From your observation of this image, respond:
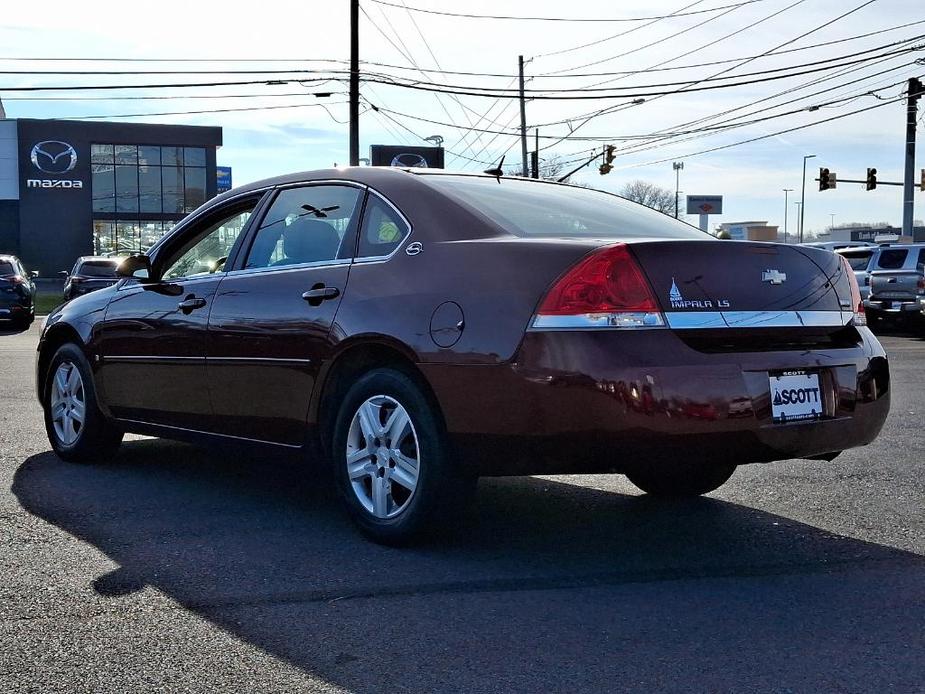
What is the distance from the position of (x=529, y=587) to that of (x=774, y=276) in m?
1.55

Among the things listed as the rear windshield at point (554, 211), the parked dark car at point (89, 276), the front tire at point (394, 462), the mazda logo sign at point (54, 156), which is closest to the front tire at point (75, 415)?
the front tire at point (394, 462)

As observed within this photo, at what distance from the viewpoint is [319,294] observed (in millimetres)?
5035

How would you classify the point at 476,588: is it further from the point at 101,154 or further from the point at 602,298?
the point at 101,154

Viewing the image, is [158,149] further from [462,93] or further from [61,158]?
[462,93]

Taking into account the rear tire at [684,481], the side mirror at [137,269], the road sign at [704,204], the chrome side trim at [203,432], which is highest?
the road sign at [704,204]

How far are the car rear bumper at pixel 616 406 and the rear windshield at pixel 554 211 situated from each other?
2.22 feet

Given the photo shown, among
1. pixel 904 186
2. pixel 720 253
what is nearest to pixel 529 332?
pixel 720 253

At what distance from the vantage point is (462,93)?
4097 centimetres

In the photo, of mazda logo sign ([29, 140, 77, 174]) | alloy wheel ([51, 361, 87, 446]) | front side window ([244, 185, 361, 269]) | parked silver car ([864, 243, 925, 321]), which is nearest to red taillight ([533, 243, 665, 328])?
front side window ([244, 185, 361, 269])

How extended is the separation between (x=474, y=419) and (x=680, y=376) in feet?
2.60

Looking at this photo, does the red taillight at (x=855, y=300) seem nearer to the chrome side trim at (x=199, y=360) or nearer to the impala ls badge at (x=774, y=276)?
the impala ls badge at (x=774, y=276)

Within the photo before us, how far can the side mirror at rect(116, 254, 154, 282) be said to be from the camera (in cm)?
632

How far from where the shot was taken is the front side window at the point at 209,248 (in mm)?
5961

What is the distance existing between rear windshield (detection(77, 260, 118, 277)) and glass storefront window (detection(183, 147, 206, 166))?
35230 millimetres
